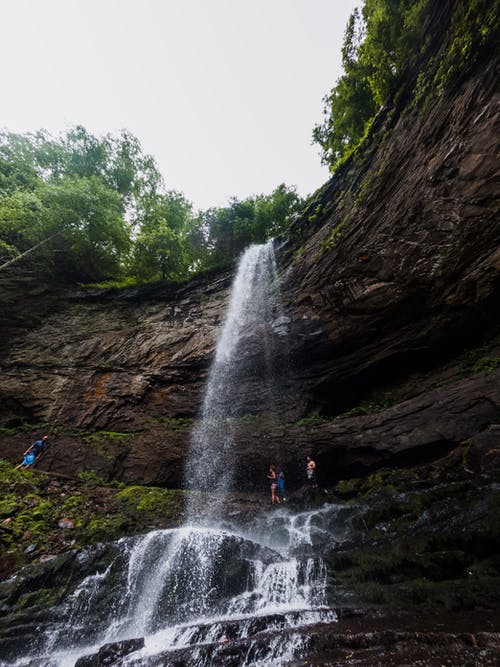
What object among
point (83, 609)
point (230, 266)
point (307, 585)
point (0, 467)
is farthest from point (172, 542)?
point (230, 266)

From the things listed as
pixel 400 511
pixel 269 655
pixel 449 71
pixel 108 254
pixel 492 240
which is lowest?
pixel 269 655

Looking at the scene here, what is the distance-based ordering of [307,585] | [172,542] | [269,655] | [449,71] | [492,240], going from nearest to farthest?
[269,655]
[307,585]
[172,542]
[492,240]
[449,71]

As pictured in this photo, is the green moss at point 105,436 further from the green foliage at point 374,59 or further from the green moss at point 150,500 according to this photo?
the green foliage at point 374,59

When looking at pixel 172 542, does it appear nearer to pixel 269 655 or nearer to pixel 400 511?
pixel 269 655

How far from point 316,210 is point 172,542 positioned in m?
12.6

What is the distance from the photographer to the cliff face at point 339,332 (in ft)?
23.9

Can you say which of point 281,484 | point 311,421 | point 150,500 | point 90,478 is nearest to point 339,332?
point 311,421

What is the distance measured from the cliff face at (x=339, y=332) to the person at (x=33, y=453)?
33 centimetres

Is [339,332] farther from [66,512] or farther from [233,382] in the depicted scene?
[66,512]

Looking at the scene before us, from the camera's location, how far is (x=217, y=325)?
13086 mm

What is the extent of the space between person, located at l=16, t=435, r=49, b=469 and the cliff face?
328 millimetres

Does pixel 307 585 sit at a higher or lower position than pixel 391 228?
lower

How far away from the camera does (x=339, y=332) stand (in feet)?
33.1

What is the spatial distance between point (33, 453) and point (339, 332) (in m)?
11.0
